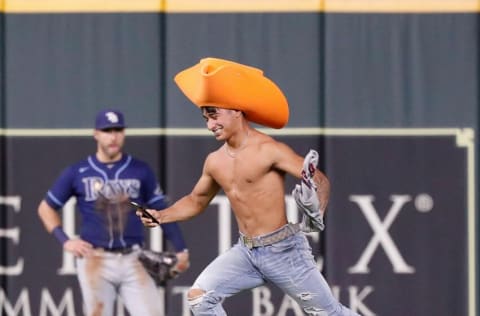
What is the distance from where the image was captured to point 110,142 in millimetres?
9195

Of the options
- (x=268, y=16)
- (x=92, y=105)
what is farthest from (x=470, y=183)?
(x=92, y=105)

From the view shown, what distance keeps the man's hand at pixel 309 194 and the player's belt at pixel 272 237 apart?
0.35 metres

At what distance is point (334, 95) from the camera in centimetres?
1009

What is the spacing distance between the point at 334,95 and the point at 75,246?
81.5 inches

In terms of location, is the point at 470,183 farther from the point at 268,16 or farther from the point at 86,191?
the point at 86,191

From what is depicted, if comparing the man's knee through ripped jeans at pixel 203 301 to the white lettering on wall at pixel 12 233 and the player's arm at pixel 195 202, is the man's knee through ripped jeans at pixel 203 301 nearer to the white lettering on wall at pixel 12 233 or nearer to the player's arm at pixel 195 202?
the player's arm at pixel 195 202

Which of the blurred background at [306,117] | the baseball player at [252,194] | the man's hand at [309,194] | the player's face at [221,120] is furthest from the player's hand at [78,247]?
the man's hand at [309,194]

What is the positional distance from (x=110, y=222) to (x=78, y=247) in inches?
10.3
